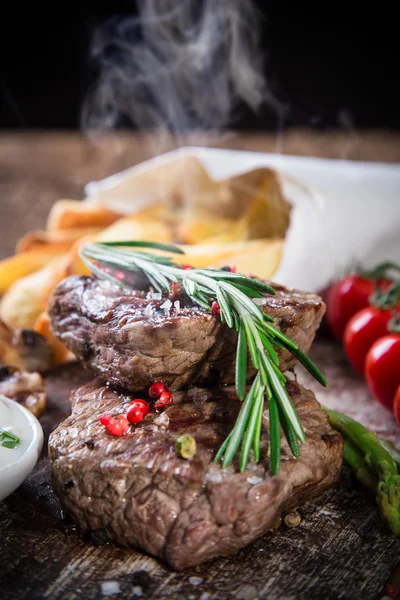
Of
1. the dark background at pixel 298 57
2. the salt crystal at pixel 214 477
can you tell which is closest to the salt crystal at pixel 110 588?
the salt crystal at pixel 214 477

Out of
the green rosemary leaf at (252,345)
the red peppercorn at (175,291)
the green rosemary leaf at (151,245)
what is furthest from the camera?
the green rosemary leaf at (151,245)

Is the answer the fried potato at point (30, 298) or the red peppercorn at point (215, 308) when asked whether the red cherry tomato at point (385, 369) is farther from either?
the fried potato at point (30, 298)

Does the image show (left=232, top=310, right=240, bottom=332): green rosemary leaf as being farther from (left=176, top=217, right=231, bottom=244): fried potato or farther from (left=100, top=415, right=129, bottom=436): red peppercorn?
(left=176, top=217, right=231, bottom=244): fried potato

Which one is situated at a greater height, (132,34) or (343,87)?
(132,34)

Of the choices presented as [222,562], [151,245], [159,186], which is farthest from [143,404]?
[159,186]

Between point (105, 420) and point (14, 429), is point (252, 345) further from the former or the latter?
point (14, 429)

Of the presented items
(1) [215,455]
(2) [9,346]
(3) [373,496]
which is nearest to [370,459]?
(3) [373,496]

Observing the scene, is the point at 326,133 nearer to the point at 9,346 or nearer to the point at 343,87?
the point at 343,87
